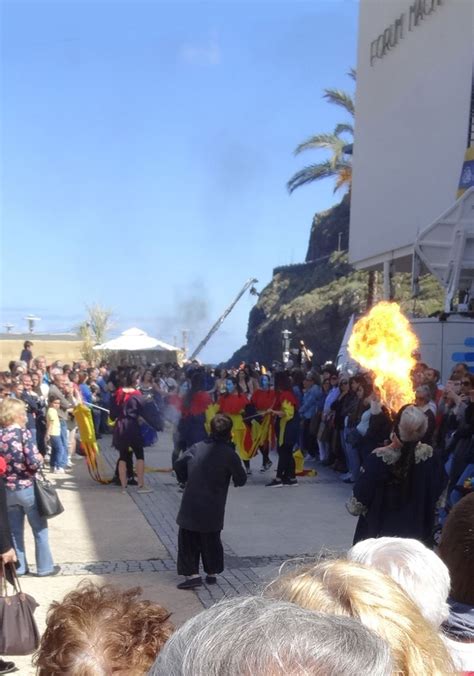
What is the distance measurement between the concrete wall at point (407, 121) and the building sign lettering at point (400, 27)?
0.13 ft

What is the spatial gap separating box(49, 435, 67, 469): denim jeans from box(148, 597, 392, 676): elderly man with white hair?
40.9 feet

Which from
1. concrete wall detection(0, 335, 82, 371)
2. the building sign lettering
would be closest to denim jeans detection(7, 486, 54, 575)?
the building sign lettering

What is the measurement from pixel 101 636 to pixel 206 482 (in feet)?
16.0

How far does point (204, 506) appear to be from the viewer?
6.79 m

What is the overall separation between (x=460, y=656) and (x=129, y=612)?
100 cm

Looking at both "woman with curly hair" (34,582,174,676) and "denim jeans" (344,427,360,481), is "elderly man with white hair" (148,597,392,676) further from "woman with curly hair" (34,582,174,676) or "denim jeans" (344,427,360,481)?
"denim jeans" (344,427,360,481)

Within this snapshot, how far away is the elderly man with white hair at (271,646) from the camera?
104 centimetres

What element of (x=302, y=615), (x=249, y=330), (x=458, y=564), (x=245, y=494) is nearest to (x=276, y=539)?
(x=245, y=494)

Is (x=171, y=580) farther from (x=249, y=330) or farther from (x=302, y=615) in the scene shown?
(x=249, y=330)

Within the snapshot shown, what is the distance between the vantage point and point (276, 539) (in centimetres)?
865

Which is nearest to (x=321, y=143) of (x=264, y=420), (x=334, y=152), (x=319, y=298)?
(x=334, y=152)

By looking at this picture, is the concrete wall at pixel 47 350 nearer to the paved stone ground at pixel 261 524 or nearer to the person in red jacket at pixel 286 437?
the paved stone ground at pixel 261 524

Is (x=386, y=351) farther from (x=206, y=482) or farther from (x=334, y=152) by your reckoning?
(x=334, y=152)

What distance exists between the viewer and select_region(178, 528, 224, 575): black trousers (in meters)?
6.75
